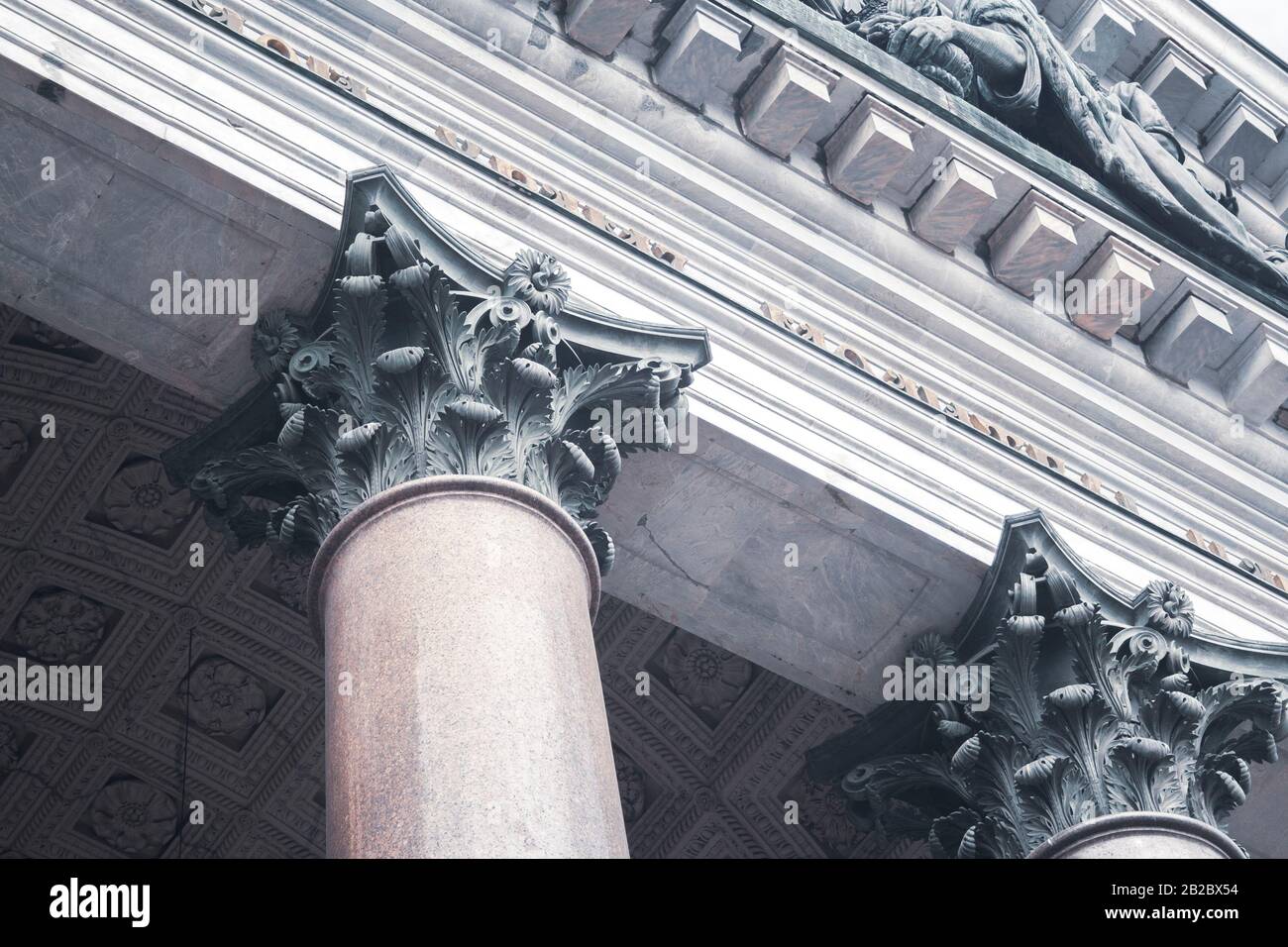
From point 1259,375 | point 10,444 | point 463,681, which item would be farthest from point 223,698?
point 463,681

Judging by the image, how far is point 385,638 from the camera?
7078 millimetres

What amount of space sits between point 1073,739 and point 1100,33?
6716 mm

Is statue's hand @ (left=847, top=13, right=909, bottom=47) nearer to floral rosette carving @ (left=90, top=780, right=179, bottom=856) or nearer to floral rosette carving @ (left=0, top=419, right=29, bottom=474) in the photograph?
floral rosette carving @ (left=0, top=419, right=29, bottom=474)

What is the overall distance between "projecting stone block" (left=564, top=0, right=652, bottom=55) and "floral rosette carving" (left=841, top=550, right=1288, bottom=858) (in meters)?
3.34

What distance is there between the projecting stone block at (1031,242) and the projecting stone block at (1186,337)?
0.77 m

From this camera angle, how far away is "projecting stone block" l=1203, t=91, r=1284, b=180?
1438 centimetres

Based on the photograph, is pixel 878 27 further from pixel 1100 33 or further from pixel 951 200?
pixel 1100 33

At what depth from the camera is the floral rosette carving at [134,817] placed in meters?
13.5

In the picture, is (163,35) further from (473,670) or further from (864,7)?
(864,7)

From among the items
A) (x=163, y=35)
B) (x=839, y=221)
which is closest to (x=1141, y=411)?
(x=839, y=221)

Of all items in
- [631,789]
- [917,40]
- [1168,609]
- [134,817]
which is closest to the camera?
[1168,609]

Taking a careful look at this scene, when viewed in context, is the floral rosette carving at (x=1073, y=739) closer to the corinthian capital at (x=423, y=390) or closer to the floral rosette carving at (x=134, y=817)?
the corinthian capital at (x=423, y=390)

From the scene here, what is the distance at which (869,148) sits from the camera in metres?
10.9
